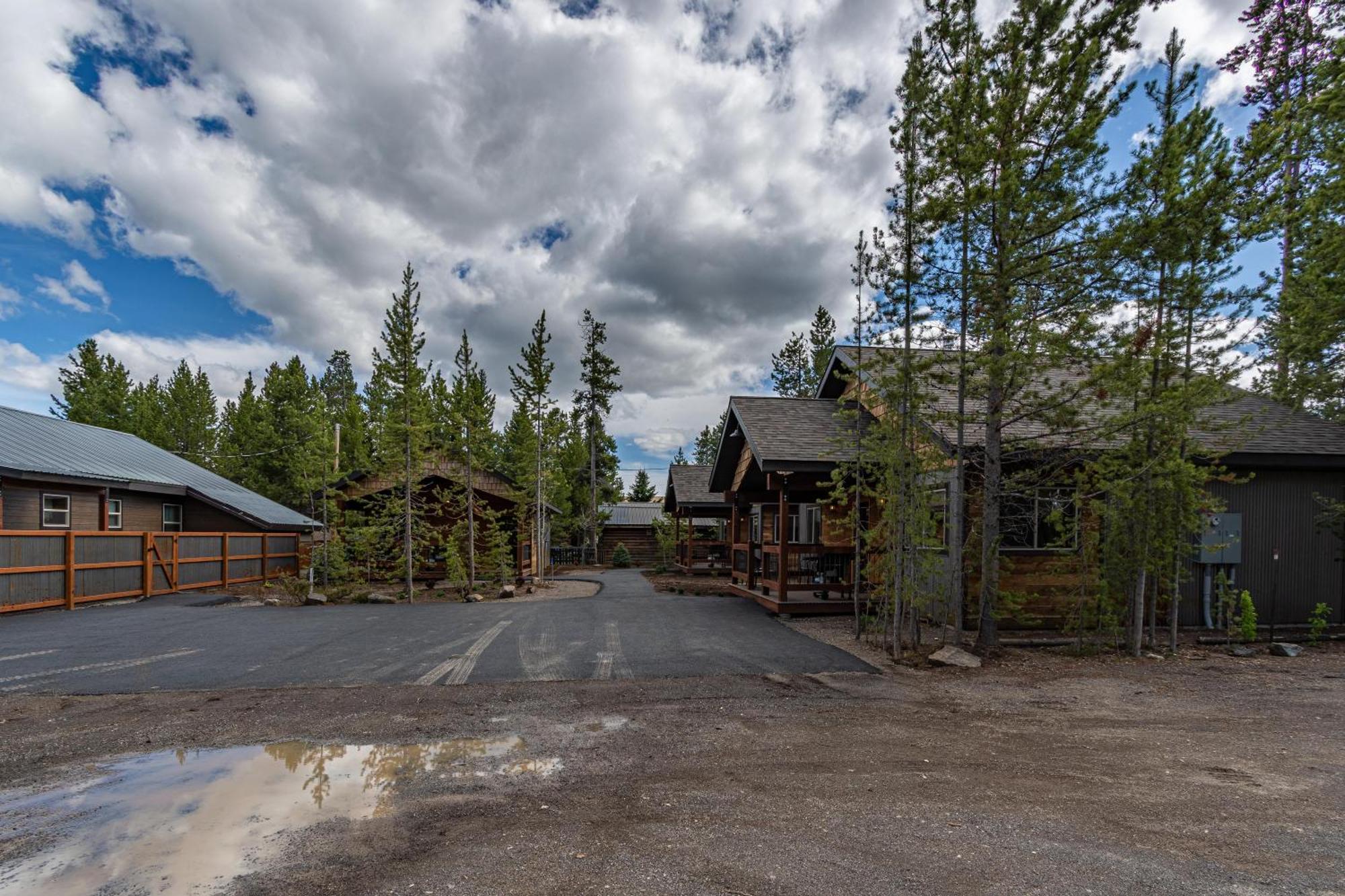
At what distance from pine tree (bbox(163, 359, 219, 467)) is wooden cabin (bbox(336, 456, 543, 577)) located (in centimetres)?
2136

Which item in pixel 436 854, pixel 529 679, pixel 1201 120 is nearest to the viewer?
pixel 436 854

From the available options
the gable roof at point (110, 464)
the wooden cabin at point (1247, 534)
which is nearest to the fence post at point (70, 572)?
the gable roof at point (110, 464)

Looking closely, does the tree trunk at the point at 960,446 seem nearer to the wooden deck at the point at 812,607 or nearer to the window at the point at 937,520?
the window at the point at 937,520

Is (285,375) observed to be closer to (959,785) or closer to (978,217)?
(978,217)

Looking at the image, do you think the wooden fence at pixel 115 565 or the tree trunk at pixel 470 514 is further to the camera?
the tree trunk at pixel 470 514

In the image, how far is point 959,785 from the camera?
14.3 feet

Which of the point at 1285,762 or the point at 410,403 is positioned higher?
the point at 410,403

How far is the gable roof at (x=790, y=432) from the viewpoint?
12.6m

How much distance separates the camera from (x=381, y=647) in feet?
31.0

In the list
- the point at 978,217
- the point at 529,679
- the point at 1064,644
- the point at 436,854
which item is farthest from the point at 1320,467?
the point at 436,854

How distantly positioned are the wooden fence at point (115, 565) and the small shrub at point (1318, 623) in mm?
23906

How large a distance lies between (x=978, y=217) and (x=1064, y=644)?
672cm

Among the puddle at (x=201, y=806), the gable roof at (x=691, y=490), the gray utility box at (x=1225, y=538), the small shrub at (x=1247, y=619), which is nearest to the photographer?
the puddle at (x=201, y=806)

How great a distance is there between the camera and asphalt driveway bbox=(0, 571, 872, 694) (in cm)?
751
